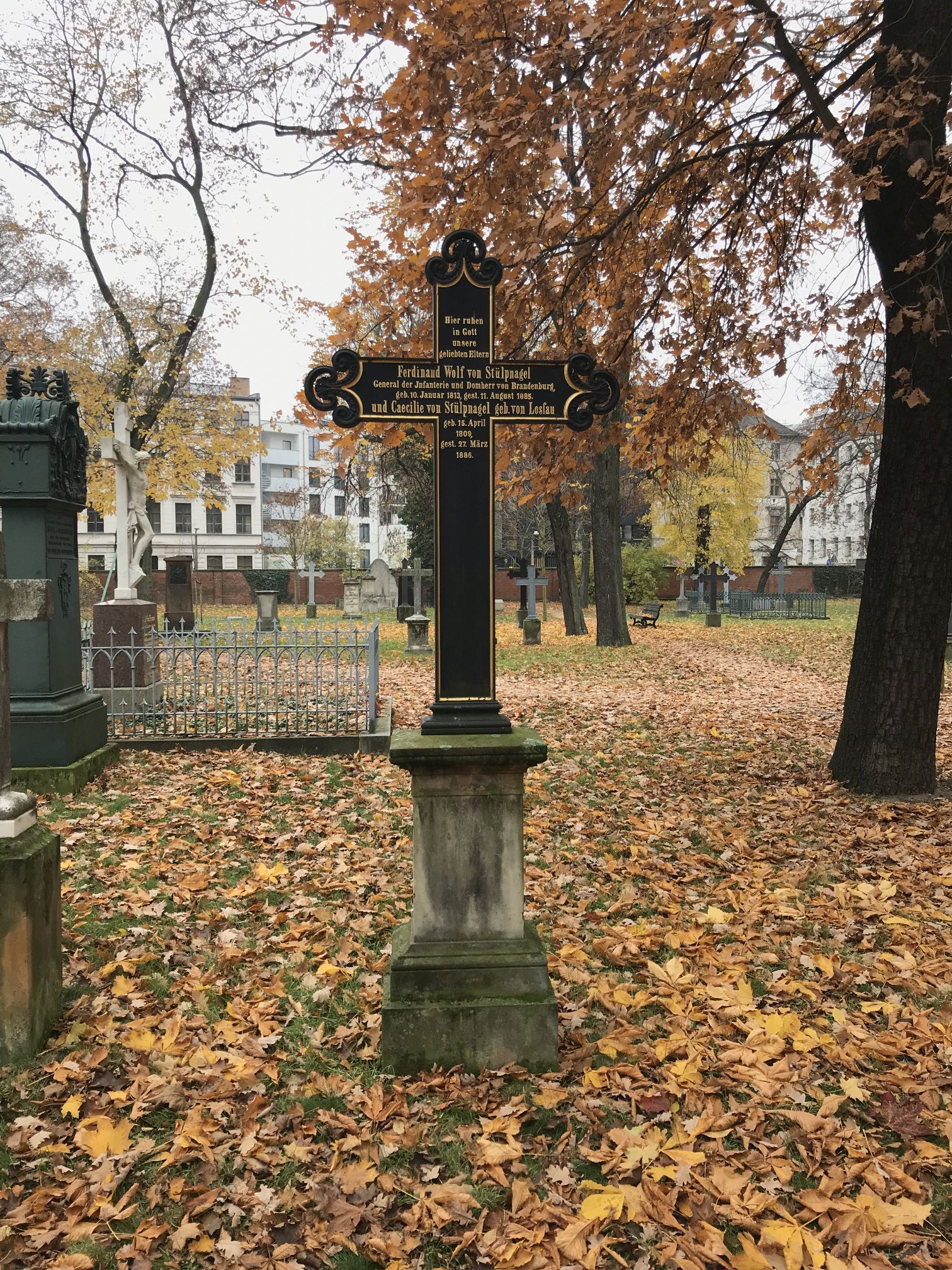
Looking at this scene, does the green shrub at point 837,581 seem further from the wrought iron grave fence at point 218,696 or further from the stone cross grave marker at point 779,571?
the wrought iron grave fence at point 218,696

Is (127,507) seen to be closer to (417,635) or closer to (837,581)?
(417,635)

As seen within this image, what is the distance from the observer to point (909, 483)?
6262 mm

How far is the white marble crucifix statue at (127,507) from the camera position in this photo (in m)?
11.8

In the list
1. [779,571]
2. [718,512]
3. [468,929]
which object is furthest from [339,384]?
[779,571]

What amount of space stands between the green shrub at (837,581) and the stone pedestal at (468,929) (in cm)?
4790

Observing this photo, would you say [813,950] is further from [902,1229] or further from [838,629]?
[838,629]

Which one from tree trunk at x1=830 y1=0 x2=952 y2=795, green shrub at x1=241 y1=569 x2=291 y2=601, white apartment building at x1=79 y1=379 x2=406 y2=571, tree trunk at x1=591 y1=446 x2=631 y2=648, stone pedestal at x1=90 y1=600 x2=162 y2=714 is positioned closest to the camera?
tree trunk at x1=830 y1=0 x2=952 y2=795

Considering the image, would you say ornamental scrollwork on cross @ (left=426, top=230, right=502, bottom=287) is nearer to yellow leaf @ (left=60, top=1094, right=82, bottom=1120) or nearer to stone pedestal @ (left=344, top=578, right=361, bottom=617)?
yellow leaf @ (left=60, top=1094, right=82, bottom=1120)

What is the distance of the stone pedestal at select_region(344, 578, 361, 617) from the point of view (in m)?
33.5

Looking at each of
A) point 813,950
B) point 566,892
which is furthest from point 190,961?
point 813,950

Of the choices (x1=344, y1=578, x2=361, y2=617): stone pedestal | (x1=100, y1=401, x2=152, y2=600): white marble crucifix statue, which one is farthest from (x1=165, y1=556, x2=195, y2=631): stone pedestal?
(x1=344, y1=578, x2=361, y2=617): stone pedestal

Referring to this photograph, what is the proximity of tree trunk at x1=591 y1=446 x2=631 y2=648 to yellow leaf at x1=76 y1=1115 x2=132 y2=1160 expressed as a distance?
1672 cm

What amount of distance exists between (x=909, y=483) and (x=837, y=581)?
4498cm

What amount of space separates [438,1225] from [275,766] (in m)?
5.96
